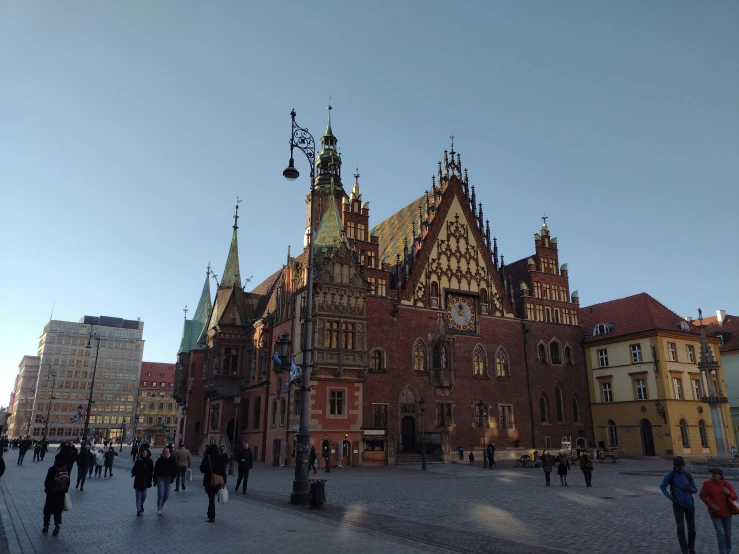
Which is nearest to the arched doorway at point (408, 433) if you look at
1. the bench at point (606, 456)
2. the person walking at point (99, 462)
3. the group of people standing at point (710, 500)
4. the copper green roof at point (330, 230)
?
the copper green roof at point (330, 230)

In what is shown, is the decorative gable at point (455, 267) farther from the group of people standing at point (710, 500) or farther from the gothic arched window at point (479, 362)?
the group of people standing at point (710, 500)

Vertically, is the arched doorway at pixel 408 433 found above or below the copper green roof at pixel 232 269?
below

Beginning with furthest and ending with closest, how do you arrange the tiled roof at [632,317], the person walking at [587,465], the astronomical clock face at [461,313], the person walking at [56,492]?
the tiled roof at [632,317] < the astronomical clock face at [461,313] < the person walking at [587,465] < the person walking at [56,492]

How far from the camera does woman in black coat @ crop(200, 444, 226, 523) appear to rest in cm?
1374

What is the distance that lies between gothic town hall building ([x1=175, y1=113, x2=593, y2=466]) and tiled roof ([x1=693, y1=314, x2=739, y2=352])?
18.9 m

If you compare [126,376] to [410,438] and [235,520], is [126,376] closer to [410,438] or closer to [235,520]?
[410,438]

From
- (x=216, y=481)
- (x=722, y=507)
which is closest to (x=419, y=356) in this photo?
(x=216, y=481)

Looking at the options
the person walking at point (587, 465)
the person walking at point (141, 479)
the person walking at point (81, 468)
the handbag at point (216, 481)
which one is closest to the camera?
the handbag at point (216, 481)

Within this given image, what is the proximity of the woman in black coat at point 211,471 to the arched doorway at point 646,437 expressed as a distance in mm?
43277

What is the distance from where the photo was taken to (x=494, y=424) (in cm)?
4556

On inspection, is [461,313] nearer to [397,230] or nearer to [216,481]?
[397,230]

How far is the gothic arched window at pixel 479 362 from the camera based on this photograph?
1816 inches

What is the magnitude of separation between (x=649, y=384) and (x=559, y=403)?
24.9ft

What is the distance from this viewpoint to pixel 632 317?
169ft
